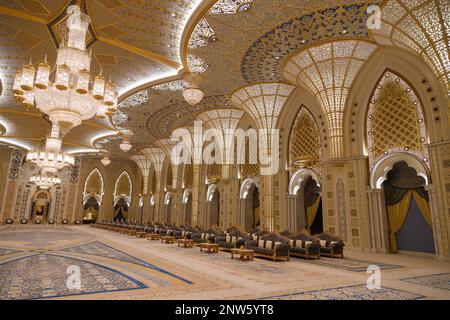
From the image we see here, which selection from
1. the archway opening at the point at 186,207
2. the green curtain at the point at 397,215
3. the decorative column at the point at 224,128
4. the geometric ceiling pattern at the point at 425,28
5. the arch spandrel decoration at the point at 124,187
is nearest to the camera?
the geometric ceiling pattern at the point at 425,28

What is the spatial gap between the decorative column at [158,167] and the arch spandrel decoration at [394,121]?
1820cm

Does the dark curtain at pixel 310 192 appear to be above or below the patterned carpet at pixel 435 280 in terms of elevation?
above

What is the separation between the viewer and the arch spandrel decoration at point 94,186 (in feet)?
102

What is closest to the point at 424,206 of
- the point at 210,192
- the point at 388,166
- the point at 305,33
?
the point at 388,166

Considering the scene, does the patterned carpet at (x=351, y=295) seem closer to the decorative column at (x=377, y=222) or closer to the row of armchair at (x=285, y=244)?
→ the row of armchair at (x=285, y=244)

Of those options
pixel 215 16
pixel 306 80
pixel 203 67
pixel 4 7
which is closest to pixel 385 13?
pixel 306 80

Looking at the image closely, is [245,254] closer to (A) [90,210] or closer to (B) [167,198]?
(B) [167,198]

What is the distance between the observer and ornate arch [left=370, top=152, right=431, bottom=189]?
8.95 m

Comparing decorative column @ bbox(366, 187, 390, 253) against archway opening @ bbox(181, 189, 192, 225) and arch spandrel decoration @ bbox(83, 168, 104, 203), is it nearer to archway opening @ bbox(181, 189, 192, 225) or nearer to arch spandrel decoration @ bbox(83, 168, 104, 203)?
archway opening @ bbox(181, 189, 192, 225)

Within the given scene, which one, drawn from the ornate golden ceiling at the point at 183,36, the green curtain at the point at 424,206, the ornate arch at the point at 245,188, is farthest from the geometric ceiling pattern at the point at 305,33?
the ornate arch at the point at 245,188

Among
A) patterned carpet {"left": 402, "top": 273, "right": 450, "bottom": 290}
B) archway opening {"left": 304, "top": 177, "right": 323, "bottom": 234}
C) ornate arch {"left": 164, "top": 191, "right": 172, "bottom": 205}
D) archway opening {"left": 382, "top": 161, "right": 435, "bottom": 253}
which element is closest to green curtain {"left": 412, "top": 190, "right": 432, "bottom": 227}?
archway opening {"left": 382, "top": 161, "right": 435, "bottom": 253}

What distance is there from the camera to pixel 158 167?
26.1 meters

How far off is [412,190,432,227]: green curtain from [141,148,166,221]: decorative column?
19.5 m

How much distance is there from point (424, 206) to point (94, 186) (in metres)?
30.5
